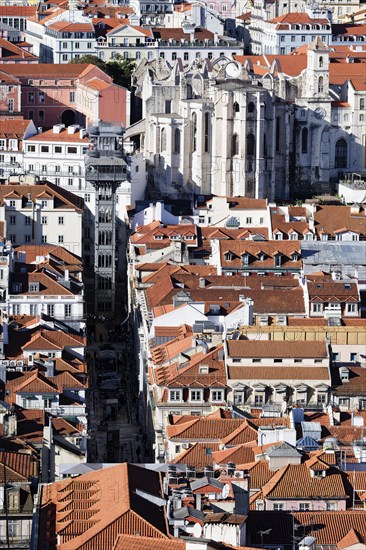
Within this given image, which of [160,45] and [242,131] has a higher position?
[160,45]

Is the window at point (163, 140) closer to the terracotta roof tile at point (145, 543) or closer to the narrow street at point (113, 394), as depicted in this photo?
the narrow street at point (113, 394)

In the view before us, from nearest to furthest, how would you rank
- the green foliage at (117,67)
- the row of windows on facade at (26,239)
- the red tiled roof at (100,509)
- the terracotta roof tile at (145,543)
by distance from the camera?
the terracotta roof tile at (145,543) → the red tiled roof at (100,509) → the row of windows on facade at (26,239) → the green foliage at (117,67)

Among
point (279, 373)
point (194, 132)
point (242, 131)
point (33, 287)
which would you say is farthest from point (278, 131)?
point (279, 373)

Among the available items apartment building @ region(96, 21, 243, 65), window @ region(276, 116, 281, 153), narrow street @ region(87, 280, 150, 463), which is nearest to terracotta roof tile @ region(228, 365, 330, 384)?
narrow street @ region(87, 280, 150, 463)

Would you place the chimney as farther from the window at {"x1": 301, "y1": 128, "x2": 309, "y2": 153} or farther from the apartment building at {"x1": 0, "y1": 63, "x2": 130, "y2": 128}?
the apartment building at {"x1": 0, "y1": 63, "x2": 130, "y2": 128}

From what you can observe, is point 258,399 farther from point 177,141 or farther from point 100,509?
point 177,141

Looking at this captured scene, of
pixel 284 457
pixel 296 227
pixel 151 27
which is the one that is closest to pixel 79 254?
pixel 296 227

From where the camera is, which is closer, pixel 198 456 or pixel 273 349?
pixel 198 456

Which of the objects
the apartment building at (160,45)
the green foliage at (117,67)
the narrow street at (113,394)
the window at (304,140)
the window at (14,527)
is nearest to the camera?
the window at (14,527)

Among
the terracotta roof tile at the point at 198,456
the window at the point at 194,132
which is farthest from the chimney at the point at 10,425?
the window at the point at 194,132
